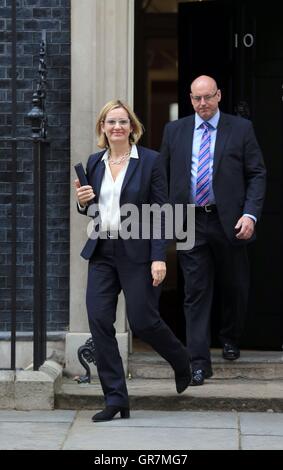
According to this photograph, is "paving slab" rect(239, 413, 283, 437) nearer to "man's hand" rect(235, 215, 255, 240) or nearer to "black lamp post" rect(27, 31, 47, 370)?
"man's hand" rect(235, 215, 255, 240)

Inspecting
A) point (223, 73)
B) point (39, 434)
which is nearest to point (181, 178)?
point (223, 73)

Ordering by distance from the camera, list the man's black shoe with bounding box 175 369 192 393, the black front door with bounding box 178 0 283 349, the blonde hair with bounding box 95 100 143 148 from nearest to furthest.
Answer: the blonde hair with bounding box 95 100 143 148, the man's black shoe with bounding box 175 369 192 393, the black front door with bounding box 178 0 283 349

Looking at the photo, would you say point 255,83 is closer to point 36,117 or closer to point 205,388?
point 36,117

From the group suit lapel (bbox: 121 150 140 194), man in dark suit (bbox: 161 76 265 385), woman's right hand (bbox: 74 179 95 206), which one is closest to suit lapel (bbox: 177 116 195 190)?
man in dark suit (bbox: 161 76 265 385)

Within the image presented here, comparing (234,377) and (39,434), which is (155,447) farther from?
(234,377)

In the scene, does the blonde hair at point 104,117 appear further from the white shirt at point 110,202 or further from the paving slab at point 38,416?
the paving slab at point 38,416

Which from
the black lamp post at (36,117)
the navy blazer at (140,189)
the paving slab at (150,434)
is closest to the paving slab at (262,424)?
the paving slab at (150,434)

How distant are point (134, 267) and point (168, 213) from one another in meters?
Answer: 0.48

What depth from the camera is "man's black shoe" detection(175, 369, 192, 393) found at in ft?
24.9

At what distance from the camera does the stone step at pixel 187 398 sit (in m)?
7.74

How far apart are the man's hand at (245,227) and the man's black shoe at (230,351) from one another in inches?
36.7

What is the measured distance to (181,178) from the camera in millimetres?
8023

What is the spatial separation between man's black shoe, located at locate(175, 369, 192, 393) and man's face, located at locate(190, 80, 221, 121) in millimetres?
1670
